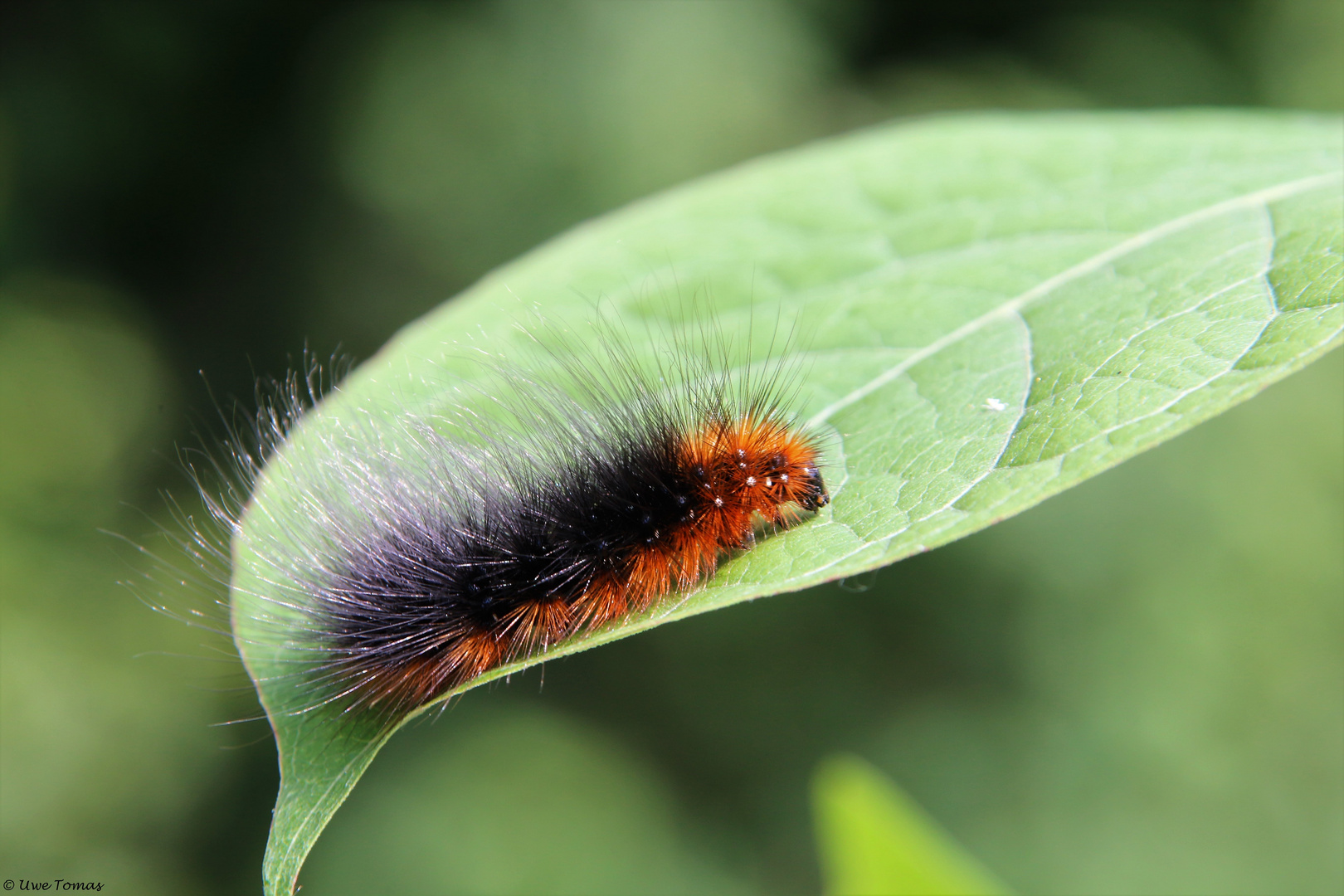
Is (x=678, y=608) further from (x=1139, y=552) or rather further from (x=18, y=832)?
(x=18, y=832)

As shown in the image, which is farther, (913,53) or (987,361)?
(913,53)

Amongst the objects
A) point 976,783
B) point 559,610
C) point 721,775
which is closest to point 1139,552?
point 976,783

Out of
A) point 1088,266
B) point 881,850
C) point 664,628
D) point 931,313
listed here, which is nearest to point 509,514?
point 931,313

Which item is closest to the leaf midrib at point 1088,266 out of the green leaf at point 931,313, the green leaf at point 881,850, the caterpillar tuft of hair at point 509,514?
the green leaf at point 931,313

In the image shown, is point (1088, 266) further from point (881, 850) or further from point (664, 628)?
point (664, 628)

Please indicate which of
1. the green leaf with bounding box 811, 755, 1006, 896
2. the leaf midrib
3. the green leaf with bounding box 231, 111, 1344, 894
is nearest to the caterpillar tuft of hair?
the green leaf with bounding box 231, 111, 1344, 894

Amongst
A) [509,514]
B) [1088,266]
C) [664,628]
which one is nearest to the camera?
[1088,266]
